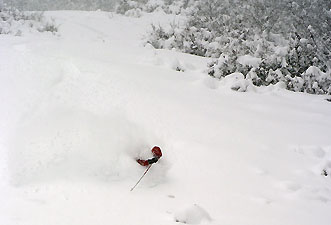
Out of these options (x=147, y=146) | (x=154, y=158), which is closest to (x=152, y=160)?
(x=154, y=158)

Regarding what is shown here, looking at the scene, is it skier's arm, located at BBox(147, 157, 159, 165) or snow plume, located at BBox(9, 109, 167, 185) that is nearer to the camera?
snow plume, located at BBox(9, 109, 167, 185)

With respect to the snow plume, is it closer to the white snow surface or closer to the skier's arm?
the white snow surface

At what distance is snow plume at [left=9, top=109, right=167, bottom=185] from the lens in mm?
2658

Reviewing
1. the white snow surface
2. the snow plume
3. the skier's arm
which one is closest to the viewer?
the white snow surface

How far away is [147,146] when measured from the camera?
10.8 feet

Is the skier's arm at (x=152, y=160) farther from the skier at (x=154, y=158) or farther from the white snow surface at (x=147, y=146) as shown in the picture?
the white snow surface at (x=147, y=146)

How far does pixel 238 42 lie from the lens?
7297 millimetres

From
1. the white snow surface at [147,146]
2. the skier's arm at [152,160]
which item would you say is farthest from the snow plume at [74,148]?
the skier's arm at [152,160]

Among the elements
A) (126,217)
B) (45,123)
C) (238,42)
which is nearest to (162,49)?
(238,42)

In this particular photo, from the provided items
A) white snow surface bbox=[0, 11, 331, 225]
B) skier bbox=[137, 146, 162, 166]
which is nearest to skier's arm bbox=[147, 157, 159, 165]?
skier bbox=[137, 146, 162, 166]

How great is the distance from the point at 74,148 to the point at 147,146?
0.69m

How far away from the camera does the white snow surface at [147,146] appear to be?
7.80 ft

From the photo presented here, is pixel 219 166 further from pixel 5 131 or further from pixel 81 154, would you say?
pixel 5 131

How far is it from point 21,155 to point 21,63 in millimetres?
2352
